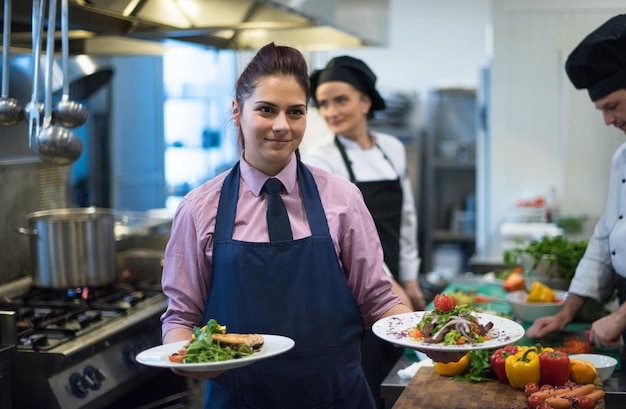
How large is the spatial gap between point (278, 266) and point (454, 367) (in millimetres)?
668

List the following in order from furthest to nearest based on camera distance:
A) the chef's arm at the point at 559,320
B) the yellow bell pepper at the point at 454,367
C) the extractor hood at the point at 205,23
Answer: the extractor hood at the point at 205,23
the chef's arm at the point at 559,320
the yellow bell pepper at the point at 454,367

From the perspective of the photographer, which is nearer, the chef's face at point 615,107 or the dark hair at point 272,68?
the dark hair at point 272,68

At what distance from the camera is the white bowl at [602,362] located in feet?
8.07

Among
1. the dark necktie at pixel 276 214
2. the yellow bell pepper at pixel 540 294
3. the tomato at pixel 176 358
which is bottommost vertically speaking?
the yellow bell pepper at pixel 540 294

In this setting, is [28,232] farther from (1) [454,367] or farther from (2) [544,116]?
(2) [544,116]

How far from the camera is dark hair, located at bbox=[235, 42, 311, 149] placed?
2.11 meters

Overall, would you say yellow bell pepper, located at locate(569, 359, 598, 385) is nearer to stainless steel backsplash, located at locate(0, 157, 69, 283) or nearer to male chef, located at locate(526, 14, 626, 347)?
male chef, located at locate(526, 14, 626, 347)

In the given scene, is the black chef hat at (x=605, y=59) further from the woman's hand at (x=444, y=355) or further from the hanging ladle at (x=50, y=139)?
the hanging ladle at (x=50, y=139)

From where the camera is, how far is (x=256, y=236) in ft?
7.00

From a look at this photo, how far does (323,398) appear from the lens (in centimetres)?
216

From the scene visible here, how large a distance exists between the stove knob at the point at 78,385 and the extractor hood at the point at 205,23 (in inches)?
47.3

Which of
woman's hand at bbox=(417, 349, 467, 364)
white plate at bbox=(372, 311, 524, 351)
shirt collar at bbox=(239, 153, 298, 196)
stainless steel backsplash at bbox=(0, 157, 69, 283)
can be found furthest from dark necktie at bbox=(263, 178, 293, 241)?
stainless steel backsplash at bbox=(0, 157, 69, 283)

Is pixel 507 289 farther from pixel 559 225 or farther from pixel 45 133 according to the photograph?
pixel 45 133

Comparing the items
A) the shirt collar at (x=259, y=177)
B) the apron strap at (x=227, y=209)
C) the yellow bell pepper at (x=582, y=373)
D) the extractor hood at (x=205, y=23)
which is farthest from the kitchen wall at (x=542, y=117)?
the apron strap at (x=227, y=209)
